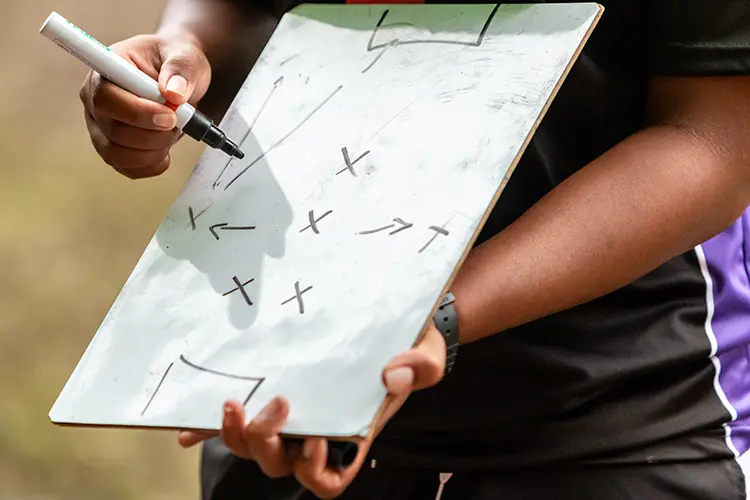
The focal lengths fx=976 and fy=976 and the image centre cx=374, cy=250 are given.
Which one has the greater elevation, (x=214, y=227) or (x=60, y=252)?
(x=214, y=227)

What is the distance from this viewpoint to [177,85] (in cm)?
66

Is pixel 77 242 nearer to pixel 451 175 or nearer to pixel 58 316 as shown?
pixel 58 316

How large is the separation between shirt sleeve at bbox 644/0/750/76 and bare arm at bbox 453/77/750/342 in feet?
0.04

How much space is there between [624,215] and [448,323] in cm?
13

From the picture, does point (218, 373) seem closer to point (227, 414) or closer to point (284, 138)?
point (227, 414)

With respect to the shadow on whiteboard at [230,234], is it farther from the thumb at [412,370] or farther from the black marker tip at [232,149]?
the thumb at [412,370]

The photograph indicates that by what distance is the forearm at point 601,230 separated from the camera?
1.81 ft

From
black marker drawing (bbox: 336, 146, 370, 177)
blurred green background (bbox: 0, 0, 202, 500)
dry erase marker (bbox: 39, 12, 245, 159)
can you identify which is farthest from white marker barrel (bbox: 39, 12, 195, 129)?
blurred green background (bbox: 0, 0, 202, 500)

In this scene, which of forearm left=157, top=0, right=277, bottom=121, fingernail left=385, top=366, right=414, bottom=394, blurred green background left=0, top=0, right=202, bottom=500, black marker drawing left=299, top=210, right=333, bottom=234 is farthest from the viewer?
blurred green background left=0, top=0, right=202, bottom=500

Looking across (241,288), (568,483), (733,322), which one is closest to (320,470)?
(241,288)

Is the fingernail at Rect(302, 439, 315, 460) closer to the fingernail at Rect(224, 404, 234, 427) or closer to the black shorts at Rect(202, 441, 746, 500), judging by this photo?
the fingernail at Rect(224, 404, 234, 427)

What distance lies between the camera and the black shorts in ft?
2.14

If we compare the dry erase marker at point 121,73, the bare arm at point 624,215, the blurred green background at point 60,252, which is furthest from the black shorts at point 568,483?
the blurred green background at point 60,252

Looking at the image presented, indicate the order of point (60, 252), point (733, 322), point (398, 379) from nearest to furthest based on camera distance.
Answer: point (398, 379) → point (733, 322) → point (60, 252)
